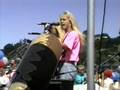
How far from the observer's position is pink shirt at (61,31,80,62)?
3.94 metres

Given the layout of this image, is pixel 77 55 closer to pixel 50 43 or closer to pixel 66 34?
pixel 66 34

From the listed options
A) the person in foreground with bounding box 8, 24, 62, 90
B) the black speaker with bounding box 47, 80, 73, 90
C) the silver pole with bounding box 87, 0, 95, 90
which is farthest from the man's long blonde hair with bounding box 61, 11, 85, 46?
the silver pole with bounding box 87, 0, 95, 90

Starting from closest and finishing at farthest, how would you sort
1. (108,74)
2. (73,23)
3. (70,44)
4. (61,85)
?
(61,85), (70,44), (73,23), (108,74)

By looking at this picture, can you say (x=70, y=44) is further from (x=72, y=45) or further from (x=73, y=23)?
(x=73, y=23)

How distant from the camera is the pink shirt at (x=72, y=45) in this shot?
12.9 feet

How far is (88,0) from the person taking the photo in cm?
277

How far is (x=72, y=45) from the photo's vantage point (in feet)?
13.2

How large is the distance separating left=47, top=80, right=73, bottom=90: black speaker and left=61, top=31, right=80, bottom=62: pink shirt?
0.78 meters

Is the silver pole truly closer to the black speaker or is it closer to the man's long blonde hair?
the black speaker

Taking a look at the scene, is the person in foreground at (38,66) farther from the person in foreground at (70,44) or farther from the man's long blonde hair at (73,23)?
the man's long blonde hair at (73,23)

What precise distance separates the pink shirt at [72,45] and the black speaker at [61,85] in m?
0.78

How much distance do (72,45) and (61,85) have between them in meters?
0.98

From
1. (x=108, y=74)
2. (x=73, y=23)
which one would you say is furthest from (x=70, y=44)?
(x=108, y=74)

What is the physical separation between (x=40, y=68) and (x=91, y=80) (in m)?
0.35
